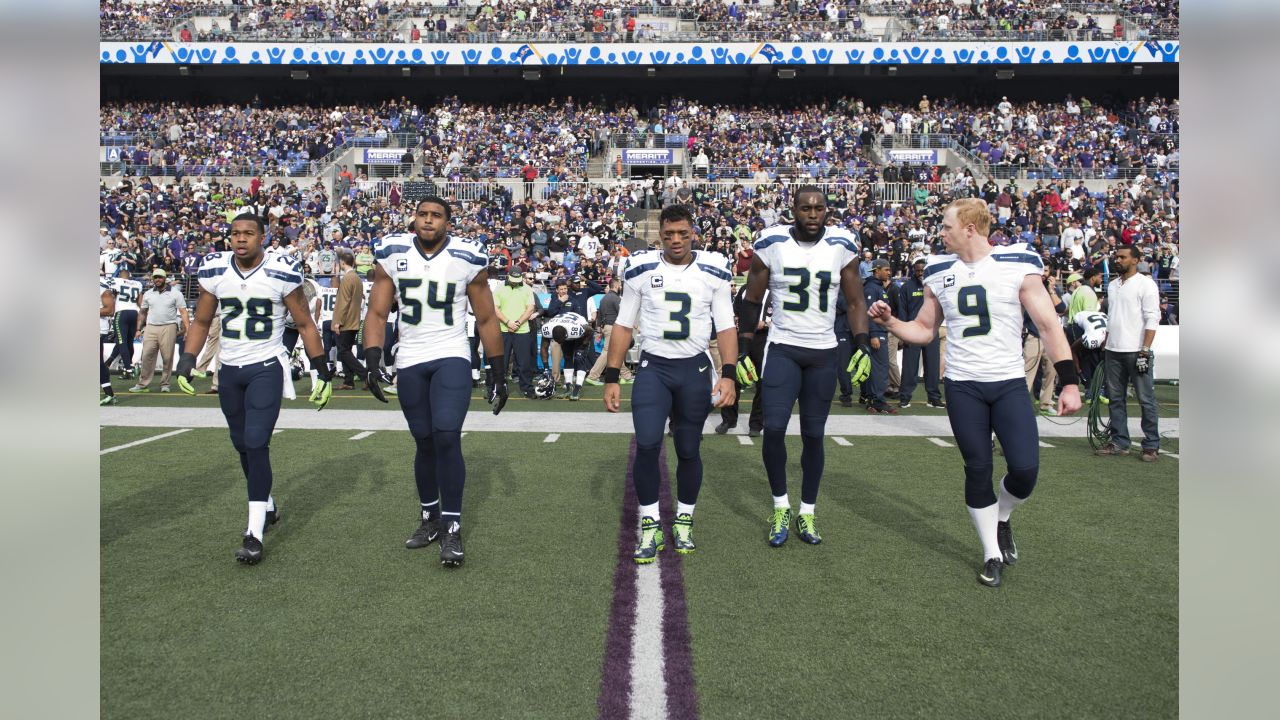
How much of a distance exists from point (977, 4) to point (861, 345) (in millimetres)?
37290

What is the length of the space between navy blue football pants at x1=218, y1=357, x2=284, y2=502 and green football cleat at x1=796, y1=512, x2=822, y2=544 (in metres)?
3.05

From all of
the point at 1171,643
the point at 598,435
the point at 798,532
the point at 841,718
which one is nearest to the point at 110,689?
the point at 841,718

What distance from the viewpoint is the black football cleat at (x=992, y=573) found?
14.4 ft

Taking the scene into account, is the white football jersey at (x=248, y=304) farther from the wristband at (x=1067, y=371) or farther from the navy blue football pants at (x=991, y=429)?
the wristband at (x=1067, y=371)

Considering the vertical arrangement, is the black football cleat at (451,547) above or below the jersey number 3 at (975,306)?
below

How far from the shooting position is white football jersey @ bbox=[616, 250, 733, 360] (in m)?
4.86

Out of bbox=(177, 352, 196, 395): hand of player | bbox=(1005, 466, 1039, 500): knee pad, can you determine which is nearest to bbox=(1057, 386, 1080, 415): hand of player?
bbox=(1005, 466, 1039, 500): knee pad

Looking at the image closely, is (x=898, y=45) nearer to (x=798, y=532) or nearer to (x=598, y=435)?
(x=598, y=435)

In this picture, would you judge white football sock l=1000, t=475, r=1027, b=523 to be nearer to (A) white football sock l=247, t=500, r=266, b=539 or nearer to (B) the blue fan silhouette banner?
(A) white football sock l=247, t=500, r=266, b=539

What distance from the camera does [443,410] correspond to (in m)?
4.77

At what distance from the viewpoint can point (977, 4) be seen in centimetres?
3706

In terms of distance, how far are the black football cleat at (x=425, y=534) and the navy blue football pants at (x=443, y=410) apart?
10.9 inches

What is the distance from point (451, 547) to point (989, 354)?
2.93 m

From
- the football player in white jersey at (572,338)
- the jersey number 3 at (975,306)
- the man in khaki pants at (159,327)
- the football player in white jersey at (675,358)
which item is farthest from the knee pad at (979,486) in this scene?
the man in khaki pants at (159,327)
